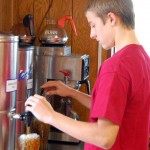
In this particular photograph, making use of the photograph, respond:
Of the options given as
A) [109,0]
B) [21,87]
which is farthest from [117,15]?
[21,87]

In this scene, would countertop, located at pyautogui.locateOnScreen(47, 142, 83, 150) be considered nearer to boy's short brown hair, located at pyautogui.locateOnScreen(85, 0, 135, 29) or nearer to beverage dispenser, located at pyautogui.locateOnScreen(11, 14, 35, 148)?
beverage dispenser, located at pyautogui.locateOnScreen(11, 14, 35, 148)

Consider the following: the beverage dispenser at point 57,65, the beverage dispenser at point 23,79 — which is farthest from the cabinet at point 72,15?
the beverage dispenser at point 23,79

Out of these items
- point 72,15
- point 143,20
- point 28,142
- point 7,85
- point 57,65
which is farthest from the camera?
point 143,20

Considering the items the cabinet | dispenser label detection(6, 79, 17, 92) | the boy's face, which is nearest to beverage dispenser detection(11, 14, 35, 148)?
dispenser label detection(6, 79, 17, 92)

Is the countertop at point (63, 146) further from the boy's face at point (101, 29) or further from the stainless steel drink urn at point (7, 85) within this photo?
the boy's face at point (101, 29)

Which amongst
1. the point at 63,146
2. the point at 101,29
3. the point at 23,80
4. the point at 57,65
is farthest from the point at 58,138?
the point at 101,29

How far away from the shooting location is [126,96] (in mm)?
821

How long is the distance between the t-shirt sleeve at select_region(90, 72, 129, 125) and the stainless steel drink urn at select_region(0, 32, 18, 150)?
380 mm

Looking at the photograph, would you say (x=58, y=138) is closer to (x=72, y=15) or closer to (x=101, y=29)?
(x=72, y=15)

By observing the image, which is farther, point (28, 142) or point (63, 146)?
point (63, 146)

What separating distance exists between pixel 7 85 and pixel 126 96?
1.46 feet

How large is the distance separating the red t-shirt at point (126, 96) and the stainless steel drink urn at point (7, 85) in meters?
0.33

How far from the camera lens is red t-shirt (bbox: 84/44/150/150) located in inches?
31.5

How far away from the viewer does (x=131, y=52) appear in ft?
2.81
